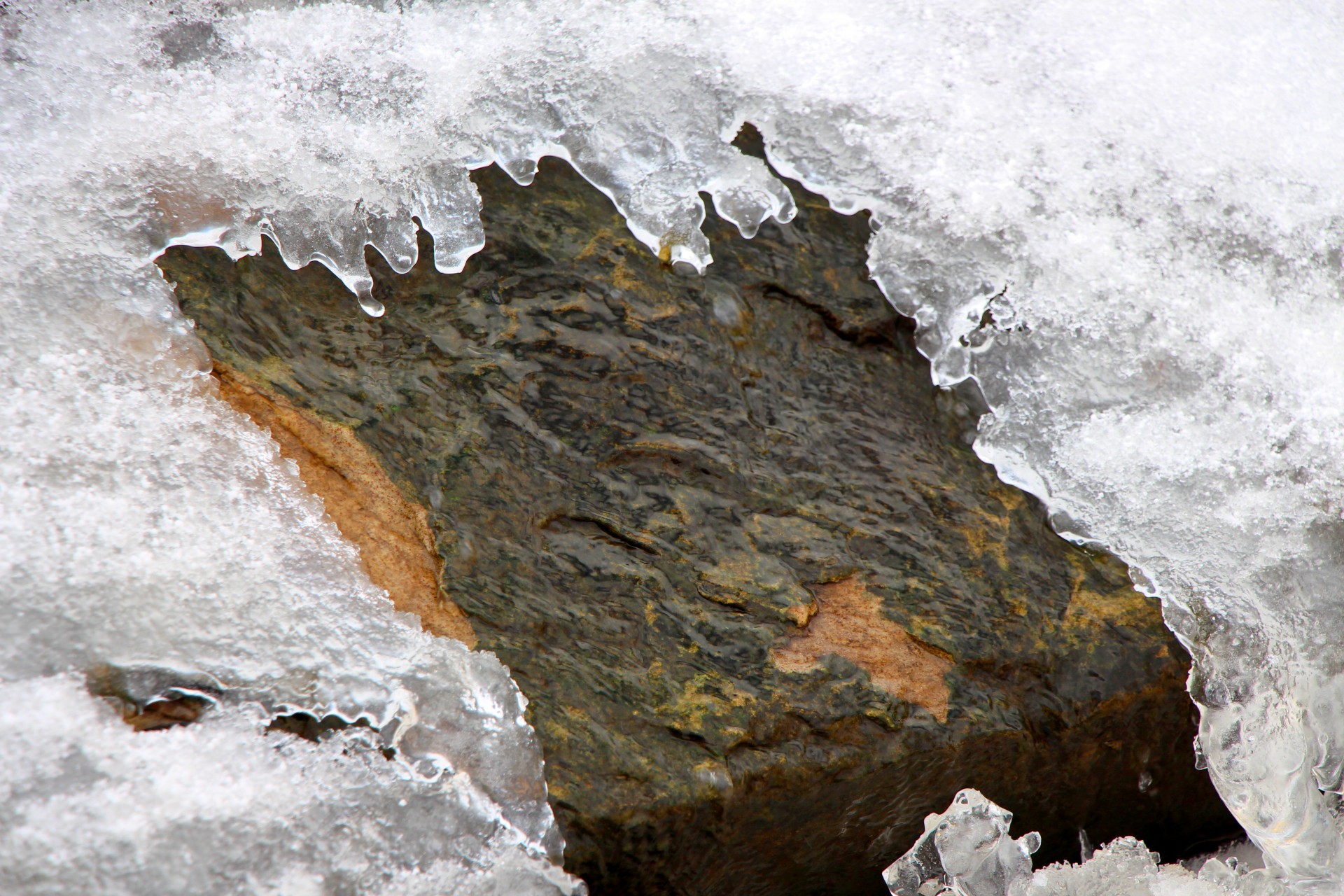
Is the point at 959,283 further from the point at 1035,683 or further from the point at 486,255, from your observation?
the point at 486,255

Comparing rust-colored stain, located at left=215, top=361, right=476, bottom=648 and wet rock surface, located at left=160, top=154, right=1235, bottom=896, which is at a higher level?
wet rock surface, located at left=160, top=154, right=1235, bottom=896

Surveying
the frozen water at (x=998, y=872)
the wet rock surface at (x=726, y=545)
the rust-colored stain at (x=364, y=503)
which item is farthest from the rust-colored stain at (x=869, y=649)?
the rust-colored stain at (x=364, y=503)

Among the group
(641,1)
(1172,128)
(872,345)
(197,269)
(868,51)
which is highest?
(1172,128)

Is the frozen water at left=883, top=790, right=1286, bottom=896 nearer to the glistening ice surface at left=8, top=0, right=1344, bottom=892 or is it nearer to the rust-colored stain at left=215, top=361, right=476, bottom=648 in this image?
the glistening ice surface at left=8, top=0, right=1344, bottom=892

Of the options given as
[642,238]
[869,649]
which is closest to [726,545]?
[869,649]

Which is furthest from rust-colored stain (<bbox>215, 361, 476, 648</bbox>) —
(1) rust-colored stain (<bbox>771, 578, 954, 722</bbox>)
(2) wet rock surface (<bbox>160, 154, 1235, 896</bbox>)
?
(1) rust-colored stain (<bbox>771, 578, 954, 722</bbox>)

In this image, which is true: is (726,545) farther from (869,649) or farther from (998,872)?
(998,872)

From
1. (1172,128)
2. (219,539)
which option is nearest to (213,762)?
(219,539)
